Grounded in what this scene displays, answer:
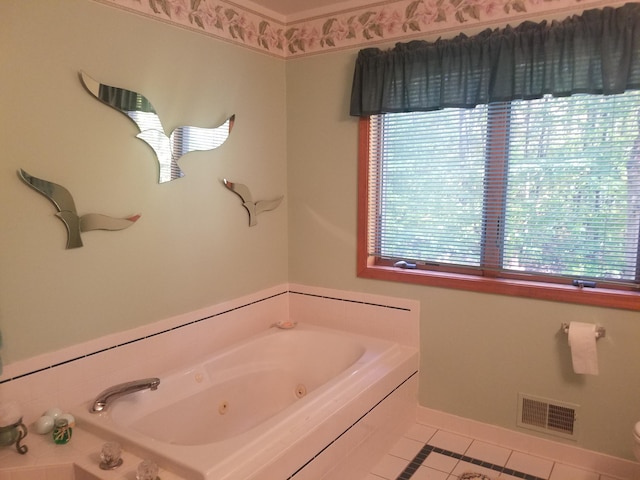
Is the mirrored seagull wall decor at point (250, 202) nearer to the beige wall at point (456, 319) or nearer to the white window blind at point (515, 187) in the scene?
the beige wall at point (456, 319)

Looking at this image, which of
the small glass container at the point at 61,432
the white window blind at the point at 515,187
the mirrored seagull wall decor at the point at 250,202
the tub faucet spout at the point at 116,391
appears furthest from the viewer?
the mirrored seagull wall decor at the point at 250,202

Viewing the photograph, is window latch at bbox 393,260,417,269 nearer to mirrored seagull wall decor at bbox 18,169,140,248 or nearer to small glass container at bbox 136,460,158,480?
mirrored seagull wall decor at bbox 18,169,140,248

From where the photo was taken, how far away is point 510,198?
96.2 inches

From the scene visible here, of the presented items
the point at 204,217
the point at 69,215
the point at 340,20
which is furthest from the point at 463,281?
the point at 69,215

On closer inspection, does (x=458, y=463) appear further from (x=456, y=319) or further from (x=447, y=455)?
(x=456, y=319)

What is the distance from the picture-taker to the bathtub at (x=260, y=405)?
5.48 ft

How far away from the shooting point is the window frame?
87.8 inches

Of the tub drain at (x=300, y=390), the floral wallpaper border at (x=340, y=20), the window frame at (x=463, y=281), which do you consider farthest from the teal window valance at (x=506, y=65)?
the tub drain at (x=300, y=390)

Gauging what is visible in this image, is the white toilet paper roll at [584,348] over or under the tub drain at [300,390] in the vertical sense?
over

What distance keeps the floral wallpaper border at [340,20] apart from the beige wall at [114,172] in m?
A: 0.07

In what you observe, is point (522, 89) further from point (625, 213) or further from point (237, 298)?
point (237, 298)

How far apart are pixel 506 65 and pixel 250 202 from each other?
1573mm

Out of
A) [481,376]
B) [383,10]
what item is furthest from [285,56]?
[481,376]

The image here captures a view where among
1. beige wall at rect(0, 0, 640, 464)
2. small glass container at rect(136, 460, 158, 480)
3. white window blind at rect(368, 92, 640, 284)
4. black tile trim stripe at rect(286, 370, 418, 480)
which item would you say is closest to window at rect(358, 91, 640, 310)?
white window blind at rect(368, 92, 640, 284)
